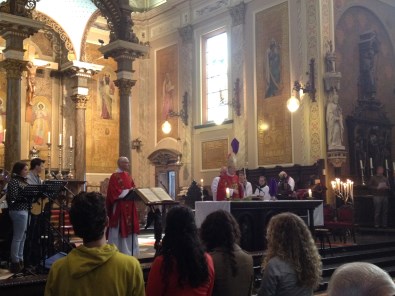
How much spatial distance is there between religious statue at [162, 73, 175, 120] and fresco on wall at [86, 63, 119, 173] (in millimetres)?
2132

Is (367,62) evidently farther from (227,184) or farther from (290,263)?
(290,263)

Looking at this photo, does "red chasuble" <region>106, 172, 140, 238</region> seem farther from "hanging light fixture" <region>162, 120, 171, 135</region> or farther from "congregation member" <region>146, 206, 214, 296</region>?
"hanging light fixture" <region>162, 120, 171, 135</region>

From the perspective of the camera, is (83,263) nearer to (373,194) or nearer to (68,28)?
(373,194)

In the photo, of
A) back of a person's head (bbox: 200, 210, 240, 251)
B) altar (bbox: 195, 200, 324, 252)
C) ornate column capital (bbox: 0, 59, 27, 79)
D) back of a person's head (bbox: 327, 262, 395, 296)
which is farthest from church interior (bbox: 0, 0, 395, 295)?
back of a person's head (bbox: 327, 262, 395, 296)

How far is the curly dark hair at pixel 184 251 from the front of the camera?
2.93 metres

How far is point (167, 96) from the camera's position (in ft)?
71.3

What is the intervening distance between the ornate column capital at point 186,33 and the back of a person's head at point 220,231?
1795 cm

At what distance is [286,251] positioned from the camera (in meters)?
3.29

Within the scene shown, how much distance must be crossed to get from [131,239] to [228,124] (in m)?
10.7

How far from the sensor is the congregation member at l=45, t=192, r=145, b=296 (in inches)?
93.0

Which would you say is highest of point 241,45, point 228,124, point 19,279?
point 241,45

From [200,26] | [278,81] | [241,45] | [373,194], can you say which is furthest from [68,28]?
[373,194]

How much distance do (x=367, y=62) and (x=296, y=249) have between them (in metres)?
15.8

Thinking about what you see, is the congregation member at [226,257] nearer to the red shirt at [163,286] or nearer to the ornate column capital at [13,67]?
the red shirt at [163,286]
